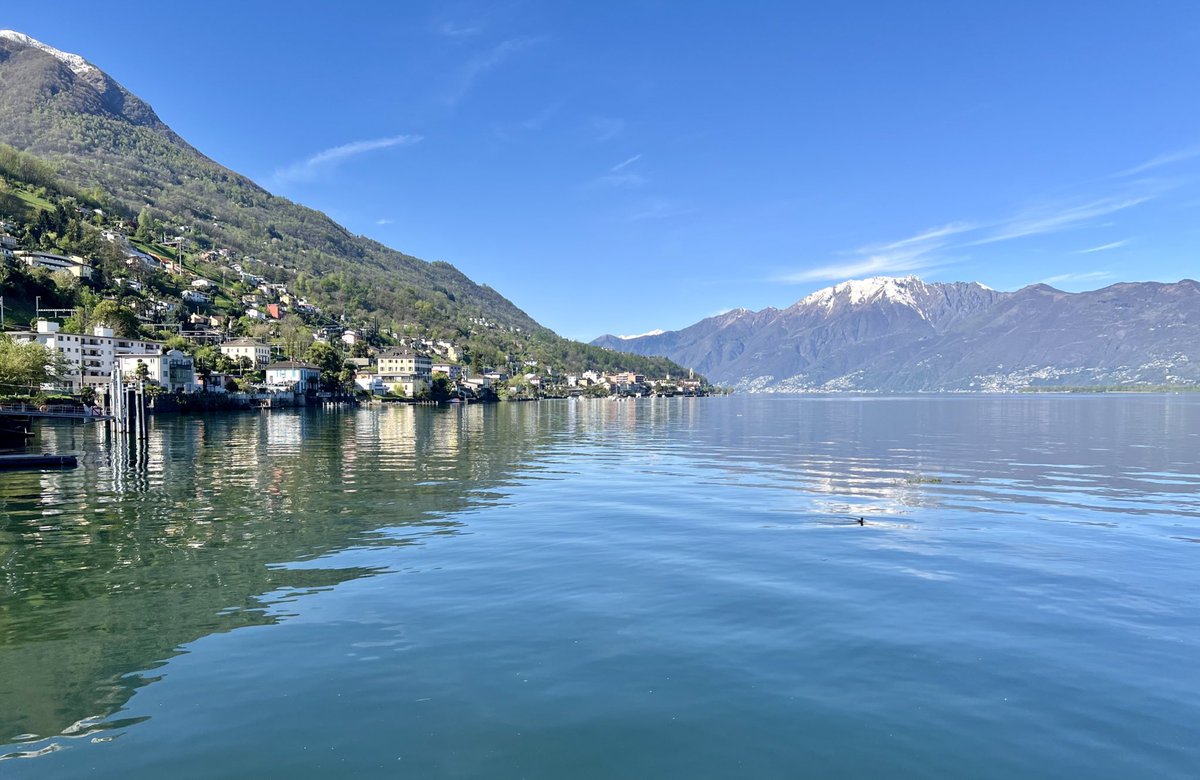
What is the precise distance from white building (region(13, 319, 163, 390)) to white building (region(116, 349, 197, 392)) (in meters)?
2.53

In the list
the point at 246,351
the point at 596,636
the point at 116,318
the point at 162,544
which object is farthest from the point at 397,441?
the point at 246,351

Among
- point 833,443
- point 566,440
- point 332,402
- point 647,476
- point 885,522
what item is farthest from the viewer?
point 332,402

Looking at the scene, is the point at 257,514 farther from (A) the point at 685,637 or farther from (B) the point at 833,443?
(B) the point at 833,443

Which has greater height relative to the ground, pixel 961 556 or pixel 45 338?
pixel 45 338

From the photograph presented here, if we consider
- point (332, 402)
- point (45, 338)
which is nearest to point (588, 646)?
point (45, 338)

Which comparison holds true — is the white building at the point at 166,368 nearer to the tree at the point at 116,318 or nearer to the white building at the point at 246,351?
the tree at the point at 116,318

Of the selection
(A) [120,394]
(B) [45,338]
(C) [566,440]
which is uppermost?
(B) [45,338]

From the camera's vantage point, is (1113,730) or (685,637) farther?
(685,637)

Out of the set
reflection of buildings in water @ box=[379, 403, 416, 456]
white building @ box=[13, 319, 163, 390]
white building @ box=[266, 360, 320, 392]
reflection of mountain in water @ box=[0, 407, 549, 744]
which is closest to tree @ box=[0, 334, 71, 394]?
white building @ box=[13, 319, 163, 390]

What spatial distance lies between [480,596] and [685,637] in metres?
5.73

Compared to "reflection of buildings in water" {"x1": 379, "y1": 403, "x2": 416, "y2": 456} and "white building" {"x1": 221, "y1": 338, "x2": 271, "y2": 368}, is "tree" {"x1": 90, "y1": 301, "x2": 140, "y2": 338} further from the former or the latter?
"reflection of buildings in water" {"x1": 379, "y1": 403, "x2": 416, "y2": 456}

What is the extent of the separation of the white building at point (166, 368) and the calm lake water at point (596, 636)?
126 metres

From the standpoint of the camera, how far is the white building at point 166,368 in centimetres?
14162

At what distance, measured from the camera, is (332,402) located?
633 ft
